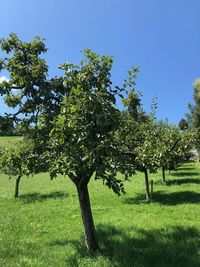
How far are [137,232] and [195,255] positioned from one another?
257 cm

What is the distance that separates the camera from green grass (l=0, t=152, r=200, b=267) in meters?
7.96

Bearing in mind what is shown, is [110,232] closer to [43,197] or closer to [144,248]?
[144,248]

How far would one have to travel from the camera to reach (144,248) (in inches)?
343

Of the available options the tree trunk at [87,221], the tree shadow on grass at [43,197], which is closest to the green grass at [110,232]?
the tree trunk at [87,221]

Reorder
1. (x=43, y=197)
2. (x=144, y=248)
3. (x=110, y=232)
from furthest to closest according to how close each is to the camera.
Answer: (x=43, y=197)
(x=110, y=232)
(x=144, y=248)

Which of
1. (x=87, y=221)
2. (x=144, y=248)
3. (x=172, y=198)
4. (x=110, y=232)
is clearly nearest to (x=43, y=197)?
(x=172, y=198)

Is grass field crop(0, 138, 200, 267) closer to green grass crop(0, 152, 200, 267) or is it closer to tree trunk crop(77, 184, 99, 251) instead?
green grass crop(0, 152, 200, 267)

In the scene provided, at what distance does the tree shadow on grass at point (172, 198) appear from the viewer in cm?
1617

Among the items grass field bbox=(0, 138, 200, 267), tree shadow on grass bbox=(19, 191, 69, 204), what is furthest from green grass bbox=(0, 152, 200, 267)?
tree shadow on grass bbox=(19, 191, 69, 204)

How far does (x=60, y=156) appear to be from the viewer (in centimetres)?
713

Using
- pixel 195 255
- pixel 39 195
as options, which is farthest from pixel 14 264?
pixel 39 195

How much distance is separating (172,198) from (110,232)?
787cm

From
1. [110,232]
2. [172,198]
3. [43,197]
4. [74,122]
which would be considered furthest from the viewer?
[43,197]

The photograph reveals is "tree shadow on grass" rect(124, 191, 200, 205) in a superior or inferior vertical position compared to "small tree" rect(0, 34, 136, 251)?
inferior
